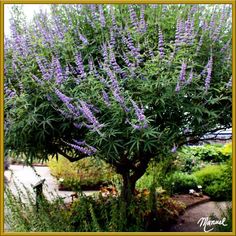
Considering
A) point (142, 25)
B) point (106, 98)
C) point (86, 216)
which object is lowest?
point (86, 216)

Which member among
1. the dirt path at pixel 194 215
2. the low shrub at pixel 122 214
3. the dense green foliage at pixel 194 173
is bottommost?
the dirt path at pixel 194 215

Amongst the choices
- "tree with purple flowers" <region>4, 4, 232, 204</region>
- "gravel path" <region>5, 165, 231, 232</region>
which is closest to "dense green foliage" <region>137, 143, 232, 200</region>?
"gravel path" <region>5, 165, 231, 232</region>

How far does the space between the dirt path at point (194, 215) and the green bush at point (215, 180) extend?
16cm

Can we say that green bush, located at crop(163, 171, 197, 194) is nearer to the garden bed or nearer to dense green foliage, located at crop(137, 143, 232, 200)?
dense green foliage, located at crop(137, 143, 232, 200)

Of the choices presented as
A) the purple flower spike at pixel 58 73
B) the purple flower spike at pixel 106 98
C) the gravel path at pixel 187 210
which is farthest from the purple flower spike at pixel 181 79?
the gravel path at pixel 187 210

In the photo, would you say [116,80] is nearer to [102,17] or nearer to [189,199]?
[102,17]

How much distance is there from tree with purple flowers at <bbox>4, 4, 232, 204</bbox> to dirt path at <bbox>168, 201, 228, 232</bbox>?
1051 millimetres

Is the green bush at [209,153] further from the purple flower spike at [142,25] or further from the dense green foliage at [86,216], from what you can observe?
the purple flower spike at [142,25]

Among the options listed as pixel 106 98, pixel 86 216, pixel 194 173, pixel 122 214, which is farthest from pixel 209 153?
pixel 106 98

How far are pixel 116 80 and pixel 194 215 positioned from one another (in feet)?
8.46

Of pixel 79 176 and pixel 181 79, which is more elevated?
pixel 181 79

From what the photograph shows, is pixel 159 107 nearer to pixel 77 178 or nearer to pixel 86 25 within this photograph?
pixel 86 25

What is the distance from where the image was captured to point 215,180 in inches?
213

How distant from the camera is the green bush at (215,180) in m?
5.05
